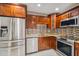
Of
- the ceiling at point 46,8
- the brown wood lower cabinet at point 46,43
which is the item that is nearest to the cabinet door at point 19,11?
the ceiling at point 46,8

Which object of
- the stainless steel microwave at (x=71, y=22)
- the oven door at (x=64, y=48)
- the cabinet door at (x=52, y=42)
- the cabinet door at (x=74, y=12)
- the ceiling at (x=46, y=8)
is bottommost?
Answer: the oven door at (x=64, y=48)

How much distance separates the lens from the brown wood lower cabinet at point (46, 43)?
1.92 metres

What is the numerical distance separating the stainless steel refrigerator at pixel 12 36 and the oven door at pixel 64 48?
63 cm

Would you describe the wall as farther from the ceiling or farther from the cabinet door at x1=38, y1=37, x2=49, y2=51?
the cabinet door at x1=38, y1=37, x2=49, y2=51

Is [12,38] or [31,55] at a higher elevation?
[12,38]

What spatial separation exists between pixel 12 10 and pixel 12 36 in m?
0.45

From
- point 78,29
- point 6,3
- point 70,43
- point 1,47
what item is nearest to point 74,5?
point 78,29

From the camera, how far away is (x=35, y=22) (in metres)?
1.91

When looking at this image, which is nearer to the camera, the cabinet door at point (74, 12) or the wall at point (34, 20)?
the cabinet door at point (74, 12)

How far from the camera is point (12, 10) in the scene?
6.33 ft

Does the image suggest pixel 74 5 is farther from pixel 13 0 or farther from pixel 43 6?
pixel 13 0

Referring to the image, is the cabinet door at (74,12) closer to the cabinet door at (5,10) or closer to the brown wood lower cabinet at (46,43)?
the brown wood lower cabinet at (46,43)

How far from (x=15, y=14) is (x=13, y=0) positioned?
0.27 m

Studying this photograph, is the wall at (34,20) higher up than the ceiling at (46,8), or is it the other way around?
the ceiling at (46,8)
